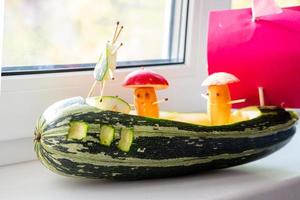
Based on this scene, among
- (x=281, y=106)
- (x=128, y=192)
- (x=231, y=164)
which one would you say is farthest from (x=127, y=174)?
(x=281, y=106)

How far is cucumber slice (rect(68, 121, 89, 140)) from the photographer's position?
0.60 m

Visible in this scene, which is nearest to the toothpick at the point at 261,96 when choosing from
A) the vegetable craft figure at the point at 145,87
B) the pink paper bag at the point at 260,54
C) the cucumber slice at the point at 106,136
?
the pink paper bag at the point at 260,54

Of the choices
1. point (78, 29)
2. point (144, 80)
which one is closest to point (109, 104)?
point (144, 80)

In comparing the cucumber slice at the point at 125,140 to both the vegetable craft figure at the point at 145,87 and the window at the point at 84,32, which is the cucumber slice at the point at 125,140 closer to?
the vegetable craft figure at the point at 145,87

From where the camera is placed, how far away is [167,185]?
66 centimetres

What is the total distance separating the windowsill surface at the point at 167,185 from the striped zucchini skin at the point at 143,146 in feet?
0.05

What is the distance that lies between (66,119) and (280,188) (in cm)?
28

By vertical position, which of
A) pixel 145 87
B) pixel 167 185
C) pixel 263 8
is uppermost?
pixel 263 8

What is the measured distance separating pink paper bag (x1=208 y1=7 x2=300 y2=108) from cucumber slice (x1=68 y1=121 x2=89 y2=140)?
9.9 inches

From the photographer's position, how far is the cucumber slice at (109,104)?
659 millimetres

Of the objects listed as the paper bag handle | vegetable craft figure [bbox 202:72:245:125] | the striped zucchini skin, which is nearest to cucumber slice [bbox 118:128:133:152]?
the striped zucchini skin

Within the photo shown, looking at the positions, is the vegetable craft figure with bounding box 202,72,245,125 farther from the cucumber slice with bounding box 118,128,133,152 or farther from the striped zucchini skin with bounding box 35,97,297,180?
the cucumber slice with bounding box 118,128,133,152

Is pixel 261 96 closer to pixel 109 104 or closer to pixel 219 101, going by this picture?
pixel 219 101

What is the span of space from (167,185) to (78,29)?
10.7 inches
